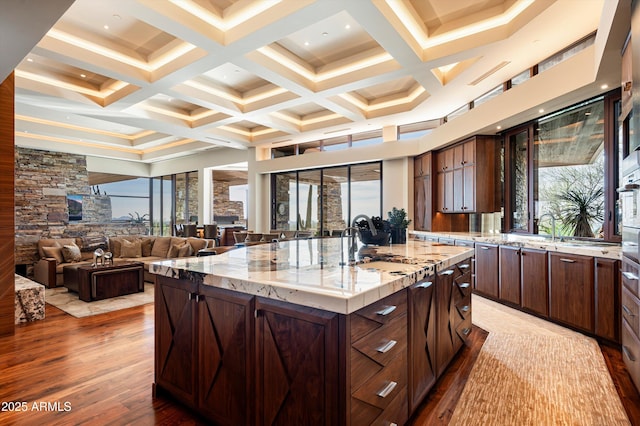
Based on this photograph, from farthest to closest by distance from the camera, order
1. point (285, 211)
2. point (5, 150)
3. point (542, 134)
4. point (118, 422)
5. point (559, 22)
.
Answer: point (285, 211) → point (542, 134) → point (5, 150) → point (559, 22) → point (118, 422)

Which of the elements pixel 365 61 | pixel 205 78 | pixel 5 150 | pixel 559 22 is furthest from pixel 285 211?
pixel 559 22

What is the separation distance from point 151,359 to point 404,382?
232 centimetres

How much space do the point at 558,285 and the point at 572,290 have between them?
0.52ft

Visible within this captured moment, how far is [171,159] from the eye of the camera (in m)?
10.9

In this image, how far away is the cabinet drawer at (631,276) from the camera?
6.50 ft

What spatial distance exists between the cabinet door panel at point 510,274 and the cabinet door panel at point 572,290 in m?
0.49

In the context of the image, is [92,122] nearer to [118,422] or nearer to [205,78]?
[205,78]

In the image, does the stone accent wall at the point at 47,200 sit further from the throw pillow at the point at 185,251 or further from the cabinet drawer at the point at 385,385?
the cabinet drawer at the point at 385,385

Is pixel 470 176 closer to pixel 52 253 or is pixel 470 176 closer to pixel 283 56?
pixel 283 56

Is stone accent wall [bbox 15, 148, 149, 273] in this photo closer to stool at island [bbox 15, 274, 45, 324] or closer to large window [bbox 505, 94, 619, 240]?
stool at island [bbox 15, 274, 45, 324]

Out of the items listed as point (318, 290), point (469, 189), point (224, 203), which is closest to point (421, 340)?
point (318, 290)

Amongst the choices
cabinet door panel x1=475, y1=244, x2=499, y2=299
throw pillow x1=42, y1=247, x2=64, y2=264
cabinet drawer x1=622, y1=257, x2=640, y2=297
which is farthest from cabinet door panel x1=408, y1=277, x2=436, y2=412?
throw pillow x1=42, y1=247, x2=64, y2=264

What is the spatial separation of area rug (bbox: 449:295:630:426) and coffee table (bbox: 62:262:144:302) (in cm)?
520

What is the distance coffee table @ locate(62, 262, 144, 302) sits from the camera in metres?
4.85
